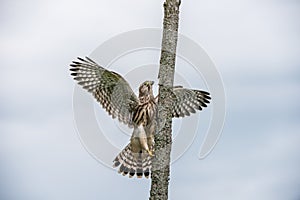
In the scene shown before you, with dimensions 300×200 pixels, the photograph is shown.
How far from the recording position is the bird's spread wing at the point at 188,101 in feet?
29.9

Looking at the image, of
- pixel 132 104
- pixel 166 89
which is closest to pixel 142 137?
pixel 132 104

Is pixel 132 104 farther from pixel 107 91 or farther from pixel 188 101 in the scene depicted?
pixel 188 101

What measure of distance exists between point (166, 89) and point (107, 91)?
61.8 inches

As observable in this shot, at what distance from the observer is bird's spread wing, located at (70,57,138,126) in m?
9.02

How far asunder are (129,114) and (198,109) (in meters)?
1.22

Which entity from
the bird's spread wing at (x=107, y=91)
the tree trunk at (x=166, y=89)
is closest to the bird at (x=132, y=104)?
the bird's spread wing at (x=107, y=91)

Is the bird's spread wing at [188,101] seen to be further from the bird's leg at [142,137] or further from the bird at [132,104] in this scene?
the bird's leg at [142,137]

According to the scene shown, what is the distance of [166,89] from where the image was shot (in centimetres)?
785

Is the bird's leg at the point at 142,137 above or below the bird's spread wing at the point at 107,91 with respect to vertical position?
below

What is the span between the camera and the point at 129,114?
907 centimetres

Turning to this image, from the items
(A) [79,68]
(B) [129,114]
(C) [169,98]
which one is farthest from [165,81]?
(A) [79,68]

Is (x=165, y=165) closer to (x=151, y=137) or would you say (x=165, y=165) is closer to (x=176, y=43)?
(x=151, y=137)

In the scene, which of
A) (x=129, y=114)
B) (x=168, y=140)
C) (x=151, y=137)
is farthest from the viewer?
(x=129, y=114)

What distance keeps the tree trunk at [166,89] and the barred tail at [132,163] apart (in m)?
1.37
